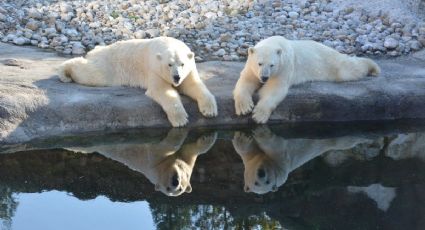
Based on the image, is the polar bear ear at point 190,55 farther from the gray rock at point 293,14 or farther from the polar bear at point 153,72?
the gray rock at point 293,14

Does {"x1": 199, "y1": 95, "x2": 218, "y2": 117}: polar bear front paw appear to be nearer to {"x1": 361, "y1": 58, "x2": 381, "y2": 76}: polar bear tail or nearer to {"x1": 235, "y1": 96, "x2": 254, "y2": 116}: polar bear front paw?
{"x1": 235, "y1": 96, "x2": 254, "y2": 116}: polar bear front paw

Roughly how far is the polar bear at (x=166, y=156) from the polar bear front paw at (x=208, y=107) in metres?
0.23

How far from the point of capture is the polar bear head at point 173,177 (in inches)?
242

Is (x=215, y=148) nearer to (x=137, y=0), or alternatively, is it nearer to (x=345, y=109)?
(x=345, y=109)

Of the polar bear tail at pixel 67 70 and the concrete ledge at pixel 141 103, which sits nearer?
the concrete ledge at pixel 141 103

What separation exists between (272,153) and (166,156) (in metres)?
1.06

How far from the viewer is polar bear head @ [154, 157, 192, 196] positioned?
20.2ft

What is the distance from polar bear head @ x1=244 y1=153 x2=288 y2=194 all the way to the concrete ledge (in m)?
0.96

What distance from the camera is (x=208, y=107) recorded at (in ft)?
24.7

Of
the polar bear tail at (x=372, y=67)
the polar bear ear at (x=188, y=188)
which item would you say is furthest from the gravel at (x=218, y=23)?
the polar bear ear at (x=188, y=188)

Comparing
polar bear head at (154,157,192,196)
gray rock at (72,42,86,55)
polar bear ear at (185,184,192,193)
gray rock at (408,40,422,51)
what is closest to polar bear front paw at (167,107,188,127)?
polar bear head at (154,157,192,196)

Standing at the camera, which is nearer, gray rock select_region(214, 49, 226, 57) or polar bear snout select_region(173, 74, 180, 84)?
polar bear snout select_region(173, 74, 180, 84)

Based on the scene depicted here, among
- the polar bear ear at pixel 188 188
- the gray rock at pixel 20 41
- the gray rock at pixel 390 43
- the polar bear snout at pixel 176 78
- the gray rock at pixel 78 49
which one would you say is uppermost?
the polar bear snout at pixel 176 78

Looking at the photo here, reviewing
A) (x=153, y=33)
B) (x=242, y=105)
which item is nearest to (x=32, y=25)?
(x=153, y=33)
